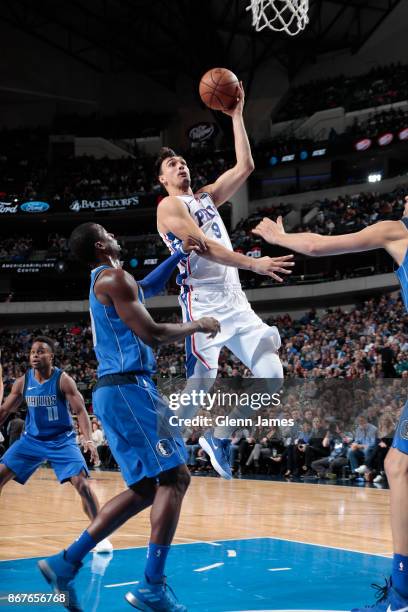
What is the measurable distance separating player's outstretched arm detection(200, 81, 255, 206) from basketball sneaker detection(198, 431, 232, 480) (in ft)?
6.05

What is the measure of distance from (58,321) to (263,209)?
1115 cm

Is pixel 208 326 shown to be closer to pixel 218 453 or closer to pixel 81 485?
pixel 218 453

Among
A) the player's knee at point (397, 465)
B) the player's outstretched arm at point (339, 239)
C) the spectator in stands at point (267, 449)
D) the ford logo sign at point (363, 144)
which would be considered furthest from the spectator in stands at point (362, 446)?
the ford logo sign at point (363, 144)

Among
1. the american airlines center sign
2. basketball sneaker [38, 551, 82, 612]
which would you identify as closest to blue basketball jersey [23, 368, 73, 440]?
basketball sneaker [38, 551, 82, 612]

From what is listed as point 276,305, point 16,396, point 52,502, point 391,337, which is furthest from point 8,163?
point 16,396

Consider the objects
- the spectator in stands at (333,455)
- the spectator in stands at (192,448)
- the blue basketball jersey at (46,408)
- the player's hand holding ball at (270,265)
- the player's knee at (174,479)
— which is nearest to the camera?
the player's knee at (174,479)

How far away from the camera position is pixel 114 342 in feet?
14.7

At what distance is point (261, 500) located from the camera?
37.7ft

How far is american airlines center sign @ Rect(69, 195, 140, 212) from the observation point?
3372 cm

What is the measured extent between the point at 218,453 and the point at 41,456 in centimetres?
227

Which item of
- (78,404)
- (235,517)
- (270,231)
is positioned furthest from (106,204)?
(270,231)

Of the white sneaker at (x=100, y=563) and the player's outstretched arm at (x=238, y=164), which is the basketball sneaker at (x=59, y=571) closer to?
the white sneaker at (x=100, y=563)

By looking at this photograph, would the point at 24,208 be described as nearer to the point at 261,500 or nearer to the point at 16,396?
the point at 261,500

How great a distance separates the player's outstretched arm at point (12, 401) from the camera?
263 inches
